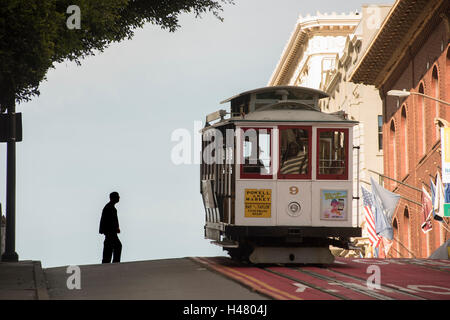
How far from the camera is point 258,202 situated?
19688mm

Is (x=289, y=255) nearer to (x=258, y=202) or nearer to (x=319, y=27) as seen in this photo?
→ (x=258, y=202)

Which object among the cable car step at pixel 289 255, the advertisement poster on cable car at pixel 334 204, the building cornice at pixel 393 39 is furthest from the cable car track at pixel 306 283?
the building cornice at pixel 393 39

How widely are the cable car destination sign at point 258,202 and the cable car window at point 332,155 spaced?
121cm

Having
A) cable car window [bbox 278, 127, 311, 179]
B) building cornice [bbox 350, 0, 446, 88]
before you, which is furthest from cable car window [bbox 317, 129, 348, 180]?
building cornice [bbox 350, 0, 446, 88]

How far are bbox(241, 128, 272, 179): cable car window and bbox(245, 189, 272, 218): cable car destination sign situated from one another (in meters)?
0.33

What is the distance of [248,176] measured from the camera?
1964cm

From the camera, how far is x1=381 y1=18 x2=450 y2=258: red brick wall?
36406 mm

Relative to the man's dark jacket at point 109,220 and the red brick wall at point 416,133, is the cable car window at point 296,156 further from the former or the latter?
the red brick wall at point 416,133

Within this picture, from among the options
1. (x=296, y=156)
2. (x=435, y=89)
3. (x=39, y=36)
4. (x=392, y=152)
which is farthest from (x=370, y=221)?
(x=39, y=36)

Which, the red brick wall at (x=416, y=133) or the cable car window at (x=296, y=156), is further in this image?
the red brick wall at (x=416, y=133)

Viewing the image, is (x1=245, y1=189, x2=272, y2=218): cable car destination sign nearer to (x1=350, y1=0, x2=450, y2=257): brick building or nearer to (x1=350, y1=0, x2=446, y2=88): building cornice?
(x1=350, y1=0, x2=450, y2=257): brick building

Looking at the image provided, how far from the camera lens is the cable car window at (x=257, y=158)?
64.4 ft
